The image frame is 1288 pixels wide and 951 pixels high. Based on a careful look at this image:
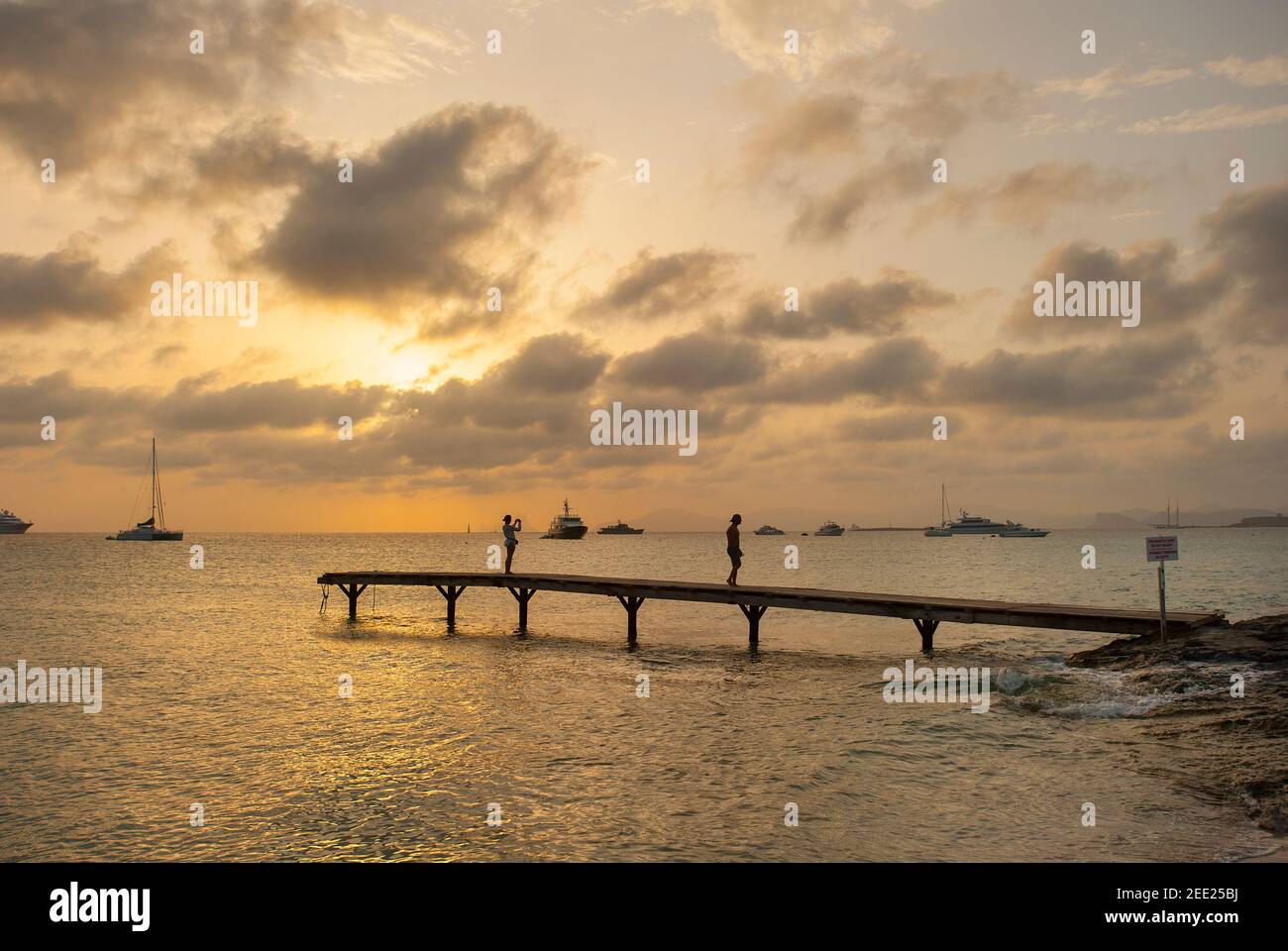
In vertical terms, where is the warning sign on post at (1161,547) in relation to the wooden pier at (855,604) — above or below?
above

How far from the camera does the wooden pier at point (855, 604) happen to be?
2036cm

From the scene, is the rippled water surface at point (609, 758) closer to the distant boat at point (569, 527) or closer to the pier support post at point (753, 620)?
the pier support post at point (753, 620)

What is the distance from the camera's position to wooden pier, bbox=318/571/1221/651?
66.8 ft

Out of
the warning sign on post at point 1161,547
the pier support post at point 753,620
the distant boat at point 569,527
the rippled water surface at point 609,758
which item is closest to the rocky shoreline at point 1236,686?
the rippled water surface at point 609,758

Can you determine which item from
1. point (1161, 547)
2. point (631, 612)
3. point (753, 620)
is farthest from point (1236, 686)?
point (631, 612)

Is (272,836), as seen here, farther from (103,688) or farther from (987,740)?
(103,688)

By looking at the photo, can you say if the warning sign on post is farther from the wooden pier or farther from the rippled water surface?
the rippled water surface

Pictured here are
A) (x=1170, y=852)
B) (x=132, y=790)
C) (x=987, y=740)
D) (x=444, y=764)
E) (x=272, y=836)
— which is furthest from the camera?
(x=987, y=740)

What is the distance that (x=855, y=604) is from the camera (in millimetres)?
23750

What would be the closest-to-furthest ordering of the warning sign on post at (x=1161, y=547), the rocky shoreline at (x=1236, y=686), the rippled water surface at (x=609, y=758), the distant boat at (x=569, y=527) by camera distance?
1. the rippled water surface at (x=609, y=758)
2. the rocky shoreline at (x=1236, y=686)
3. the warning sign on post at (x=1161, y=547)
4. the distant boat at (x=569, y=527)

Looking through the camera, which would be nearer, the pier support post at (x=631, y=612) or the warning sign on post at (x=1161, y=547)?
the warning sign on post at (x=1161, y=547)
